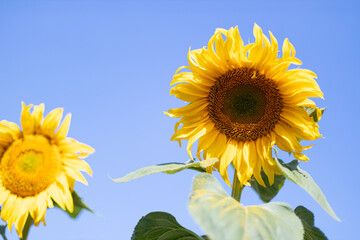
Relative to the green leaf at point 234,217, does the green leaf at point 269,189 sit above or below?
above

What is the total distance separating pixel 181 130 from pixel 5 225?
1457mm

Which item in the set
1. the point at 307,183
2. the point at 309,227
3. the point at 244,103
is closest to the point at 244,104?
the point at 244,103

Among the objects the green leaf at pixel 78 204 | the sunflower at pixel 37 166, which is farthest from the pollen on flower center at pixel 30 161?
the green leaf at pixel 78 204

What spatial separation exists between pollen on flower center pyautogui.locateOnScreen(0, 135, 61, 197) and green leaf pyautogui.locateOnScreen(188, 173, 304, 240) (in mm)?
906

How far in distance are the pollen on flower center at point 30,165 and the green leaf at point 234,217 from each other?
91 centimetres

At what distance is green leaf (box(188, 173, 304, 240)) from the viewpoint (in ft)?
7.04

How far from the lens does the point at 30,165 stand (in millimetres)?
2684

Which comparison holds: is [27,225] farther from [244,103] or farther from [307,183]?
[244,103]

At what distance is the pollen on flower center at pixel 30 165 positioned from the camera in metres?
2.69

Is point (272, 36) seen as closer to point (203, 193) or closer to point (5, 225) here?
point (203, 193)

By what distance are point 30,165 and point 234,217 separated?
4.22ft

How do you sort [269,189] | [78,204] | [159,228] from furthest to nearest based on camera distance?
[269,189] < [159,228] < [78,204]

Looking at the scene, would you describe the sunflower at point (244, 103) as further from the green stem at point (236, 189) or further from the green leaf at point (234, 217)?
the green leaf at point (234, 217)

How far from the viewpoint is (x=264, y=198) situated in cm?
350
